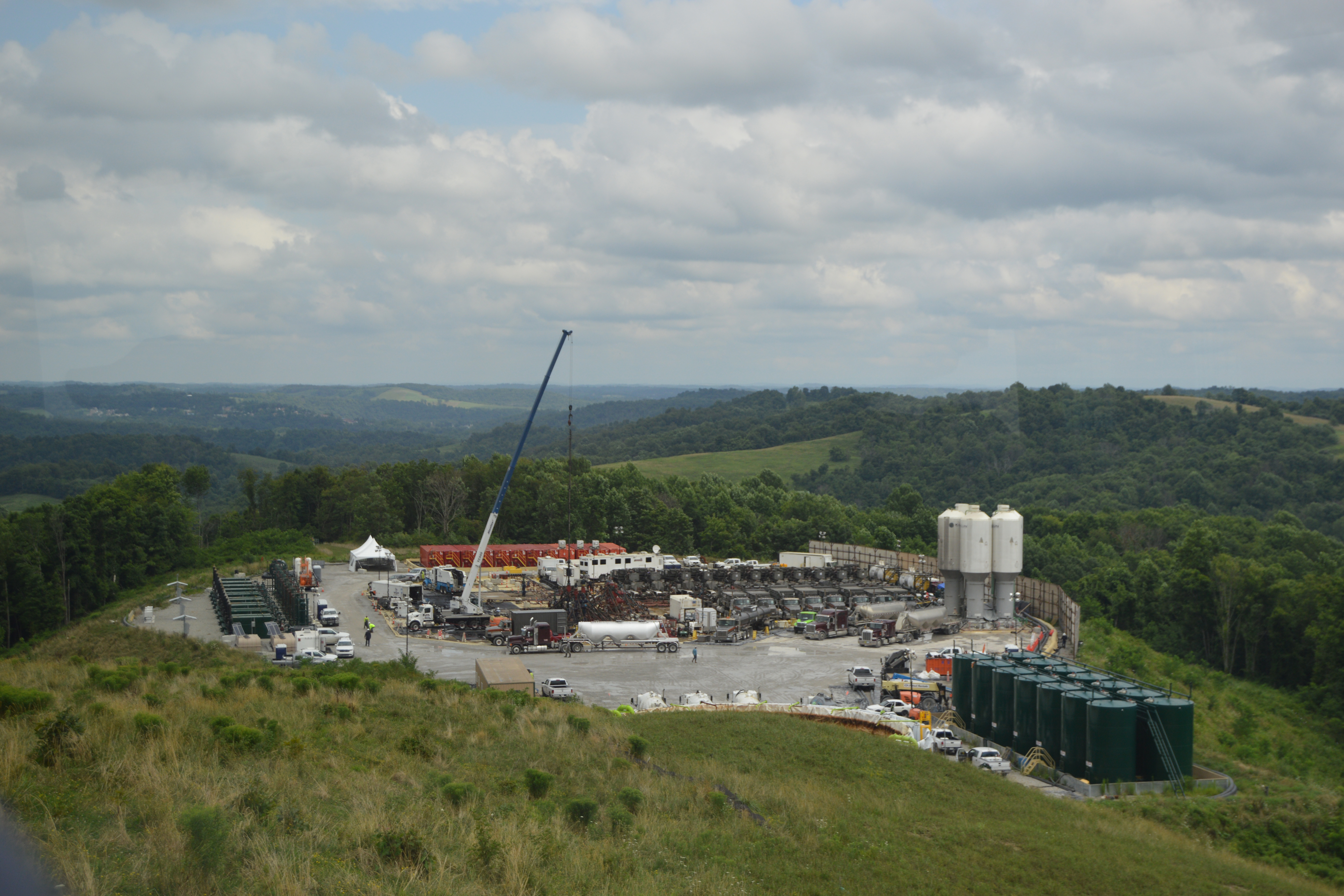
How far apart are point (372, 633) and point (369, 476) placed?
164ft

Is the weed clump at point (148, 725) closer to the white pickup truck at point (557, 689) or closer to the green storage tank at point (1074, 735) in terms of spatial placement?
the white pickup truck at point (557, 689)

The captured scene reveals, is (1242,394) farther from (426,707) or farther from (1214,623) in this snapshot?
(426,707)

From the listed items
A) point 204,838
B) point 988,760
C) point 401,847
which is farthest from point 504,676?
point 204,838

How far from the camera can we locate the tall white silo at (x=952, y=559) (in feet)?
174

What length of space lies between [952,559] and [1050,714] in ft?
83.5

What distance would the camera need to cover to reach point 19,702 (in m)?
14.8

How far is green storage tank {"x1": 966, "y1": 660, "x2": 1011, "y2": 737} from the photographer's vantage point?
3100 centimetres

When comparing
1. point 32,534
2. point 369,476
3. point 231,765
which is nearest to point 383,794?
point 231,765

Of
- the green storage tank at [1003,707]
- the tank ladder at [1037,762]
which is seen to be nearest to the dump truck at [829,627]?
the green storage tank at [1003,707]

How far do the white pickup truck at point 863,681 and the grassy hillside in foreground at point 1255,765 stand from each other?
1119 centimetres

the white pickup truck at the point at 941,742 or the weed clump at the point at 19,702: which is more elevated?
the weed clump at the point at 19,702

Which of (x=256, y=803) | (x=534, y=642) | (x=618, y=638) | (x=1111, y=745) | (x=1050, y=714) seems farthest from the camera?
(x=618, y=638)

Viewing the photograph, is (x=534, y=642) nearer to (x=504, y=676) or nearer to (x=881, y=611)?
(x=504, y=676)

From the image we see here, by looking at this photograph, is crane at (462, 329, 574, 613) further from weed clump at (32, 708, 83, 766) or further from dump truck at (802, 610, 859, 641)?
weed clump at (32, 708, 83, 766)
